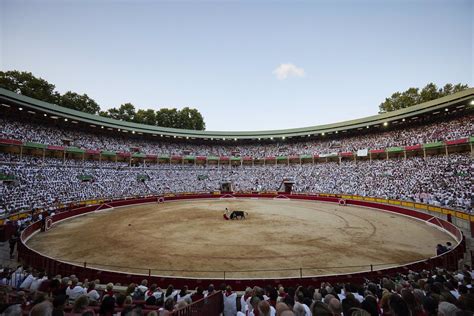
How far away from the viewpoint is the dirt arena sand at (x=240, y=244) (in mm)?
11961

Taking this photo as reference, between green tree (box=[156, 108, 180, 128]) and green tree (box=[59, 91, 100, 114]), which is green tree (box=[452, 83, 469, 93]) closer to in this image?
green tree (box=[156, 108, 180, 128])

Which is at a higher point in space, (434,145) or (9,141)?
(434,145)

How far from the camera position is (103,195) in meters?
38.0

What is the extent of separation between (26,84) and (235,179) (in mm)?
52503

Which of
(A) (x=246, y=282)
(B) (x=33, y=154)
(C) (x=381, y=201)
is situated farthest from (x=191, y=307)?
(B) (x=33, y=154)

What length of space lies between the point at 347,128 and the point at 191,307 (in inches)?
2026

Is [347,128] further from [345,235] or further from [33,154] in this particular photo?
[33,154]

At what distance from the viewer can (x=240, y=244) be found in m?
15.6

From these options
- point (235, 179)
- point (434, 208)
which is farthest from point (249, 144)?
point (434, 208)

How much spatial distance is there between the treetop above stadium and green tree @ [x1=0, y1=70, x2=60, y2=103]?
18577 mm

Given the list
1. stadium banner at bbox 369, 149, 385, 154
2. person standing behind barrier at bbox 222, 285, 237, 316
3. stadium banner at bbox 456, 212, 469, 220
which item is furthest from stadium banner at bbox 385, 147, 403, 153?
person standing behind barrier at bbox 222, 285, 237, 316

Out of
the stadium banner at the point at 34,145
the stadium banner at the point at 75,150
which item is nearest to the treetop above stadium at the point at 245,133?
the stadium banner at the point at 75,150

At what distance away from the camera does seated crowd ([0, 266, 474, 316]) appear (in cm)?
383

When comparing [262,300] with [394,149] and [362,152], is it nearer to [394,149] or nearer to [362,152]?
[394,149]
